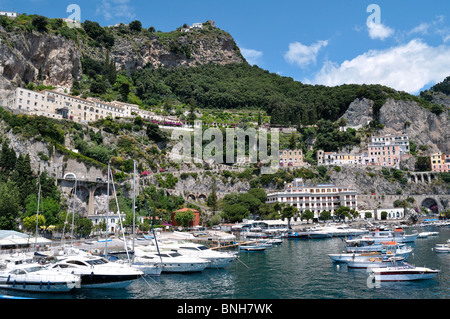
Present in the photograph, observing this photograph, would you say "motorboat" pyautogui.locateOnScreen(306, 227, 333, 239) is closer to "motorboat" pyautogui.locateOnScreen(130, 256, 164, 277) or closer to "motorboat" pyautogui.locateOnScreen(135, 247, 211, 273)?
"motorboat" pyautogui.locateOnScreen(135, 247, 211, 273)

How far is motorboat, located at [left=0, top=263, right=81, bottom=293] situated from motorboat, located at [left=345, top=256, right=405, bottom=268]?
2315cm

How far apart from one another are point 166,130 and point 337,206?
49.1 meters

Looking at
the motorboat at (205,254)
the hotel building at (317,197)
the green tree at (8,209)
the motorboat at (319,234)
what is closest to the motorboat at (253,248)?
the motorboat at (205,254)

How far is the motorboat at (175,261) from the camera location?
29453 millimetres

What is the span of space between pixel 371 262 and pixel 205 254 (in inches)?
611

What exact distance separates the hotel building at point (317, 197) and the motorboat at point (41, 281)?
60.8 m

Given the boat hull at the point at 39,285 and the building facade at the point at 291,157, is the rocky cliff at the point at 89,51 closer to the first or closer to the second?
the boat hull at the point at 39,285

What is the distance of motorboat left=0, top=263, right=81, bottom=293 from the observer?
2230 cm

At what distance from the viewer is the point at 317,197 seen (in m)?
81.2

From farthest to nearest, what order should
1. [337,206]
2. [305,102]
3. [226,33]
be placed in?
[226,33] → [305,102] → [337,206]

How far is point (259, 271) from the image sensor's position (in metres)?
30.4

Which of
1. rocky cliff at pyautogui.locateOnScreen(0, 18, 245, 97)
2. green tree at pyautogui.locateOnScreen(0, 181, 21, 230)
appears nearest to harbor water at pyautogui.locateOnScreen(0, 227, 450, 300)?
green tree at pyautogui.locateOnScreen(0, 181, 21, 230)

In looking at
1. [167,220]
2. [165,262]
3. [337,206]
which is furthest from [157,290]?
[337,206]
